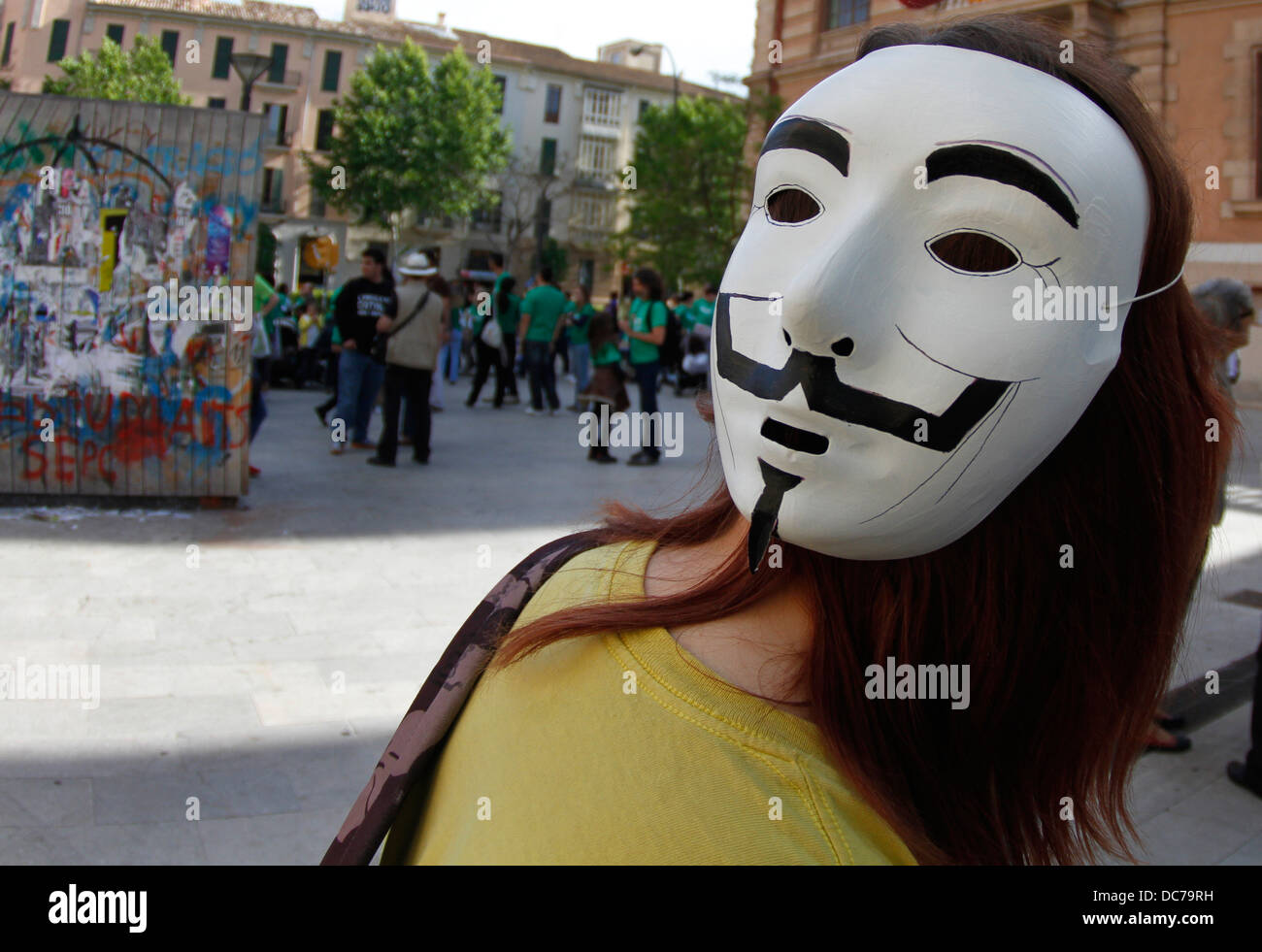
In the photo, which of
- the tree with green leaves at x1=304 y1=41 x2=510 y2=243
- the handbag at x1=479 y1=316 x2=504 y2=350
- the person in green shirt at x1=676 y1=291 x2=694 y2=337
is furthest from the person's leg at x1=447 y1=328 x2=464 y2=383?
the tree with green leaves at x1=304 y1=41 x2=510 y2=243

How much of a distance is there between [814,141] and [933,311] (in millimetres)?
202

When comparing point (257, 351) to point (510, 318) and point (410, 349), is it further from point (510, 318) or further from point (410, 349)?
point (510, 318)

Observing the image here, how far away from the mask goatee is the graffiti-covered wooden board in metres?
6.13

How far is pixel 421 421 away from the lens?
895 cm

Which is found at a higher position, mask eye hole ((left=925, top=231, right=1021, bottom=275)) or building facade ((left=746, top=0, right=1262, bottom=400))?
building facade ((left=746, top=0, right=1262, bottom=400))

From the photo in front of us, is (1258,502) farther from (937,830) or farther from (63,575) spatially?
(937,830)

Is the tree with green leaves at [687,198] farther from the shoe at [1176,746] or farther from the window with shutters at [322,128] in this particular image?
the window with shutters at [322,128]

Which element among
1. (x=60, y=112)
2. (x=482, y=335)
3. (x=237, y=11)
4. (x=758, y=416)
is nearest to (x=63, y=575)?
(x=60, y=112)

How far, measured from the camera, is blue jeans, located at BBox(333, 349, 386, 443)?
8938 millimetres

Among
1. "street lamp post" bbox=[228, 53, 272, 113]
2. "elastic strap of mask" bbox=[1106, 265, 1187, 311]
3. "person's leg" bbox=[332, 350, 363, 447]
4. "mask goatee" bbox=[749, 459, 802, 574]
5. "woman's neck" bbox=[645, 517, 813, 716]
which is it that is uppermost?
"street lamp post" bbox=[228, 53, 272, 113]

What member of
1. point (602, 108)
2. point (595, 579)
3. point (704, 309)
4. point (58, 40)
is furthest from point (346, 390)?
point (602, 108)

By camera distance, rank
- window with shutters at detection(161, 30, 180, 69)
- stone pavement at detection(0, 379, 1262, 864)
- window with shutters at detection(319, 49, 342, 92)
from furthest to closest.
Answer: window with shutters at detection(319, 49, 342, 92), window with shutters at detection(161, 30, 180, 69), stone pavement at detection(0, 379, 1262, 864)

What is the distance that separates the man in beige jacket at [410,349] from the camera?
28.4ft

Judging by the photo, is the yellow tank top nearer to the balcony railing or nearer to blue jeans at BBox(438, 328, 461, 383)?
blue jeans at BBox(438, 328, 461, 383)
